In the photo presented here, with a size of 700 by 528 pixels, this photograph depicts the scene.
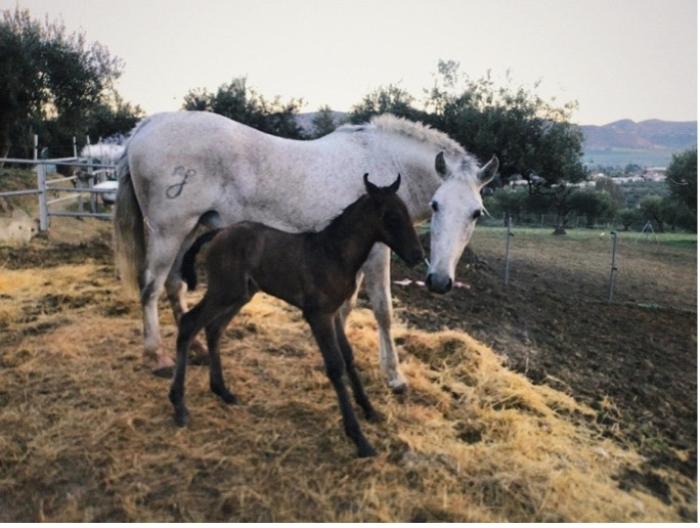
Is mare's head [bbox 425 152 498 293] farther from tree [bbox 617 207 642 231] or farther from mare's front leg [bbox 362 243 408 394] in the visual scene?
tree [bbox 617 207 642 231]

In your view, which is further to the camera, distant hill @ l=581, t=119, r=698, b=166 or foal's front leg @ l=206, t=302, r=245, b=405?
distant hill @ l=581, t=119, r=698, b=166

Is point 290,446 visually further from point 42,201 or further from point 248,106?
point 42,201

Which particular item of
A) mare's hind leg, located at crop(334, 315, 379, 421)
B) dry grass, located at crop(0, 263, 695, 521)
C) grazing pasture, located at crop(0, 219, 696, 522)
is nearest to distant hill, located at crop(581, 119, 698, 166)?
grazing pasture, located at crop(0, 219, 696, 522)

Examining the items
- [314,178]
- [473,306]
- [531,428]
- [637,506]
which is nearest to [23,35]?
[314,178]

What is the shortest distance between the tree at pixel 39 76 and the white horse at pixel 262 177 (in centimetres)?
433

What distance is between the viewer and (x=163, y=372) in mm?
3500

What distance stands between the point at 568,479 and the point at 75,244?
25.5 feet

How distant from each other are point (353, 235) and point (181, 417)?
1.40 meters

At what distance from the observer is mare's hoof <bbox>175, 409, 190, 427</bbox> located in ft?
9.49

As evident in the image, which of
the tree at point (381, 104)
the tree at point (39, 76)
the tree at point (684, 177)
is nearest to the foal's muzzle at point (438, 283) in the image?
the tree at point (684, 177)

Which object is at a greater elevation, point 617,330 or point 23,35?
point 23,35

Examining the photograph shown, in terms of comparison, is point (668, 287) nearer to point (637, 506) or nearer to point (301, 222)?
point (637, 506)

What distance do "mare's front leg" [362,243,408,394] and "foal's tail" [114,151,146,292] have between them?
162cm

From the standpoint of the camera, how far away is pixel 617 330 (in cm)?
515
